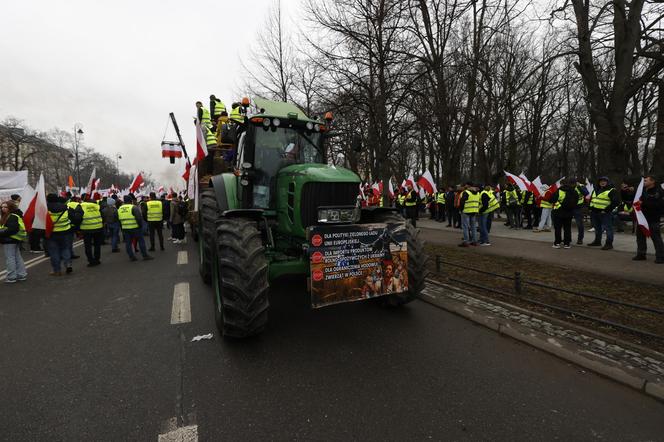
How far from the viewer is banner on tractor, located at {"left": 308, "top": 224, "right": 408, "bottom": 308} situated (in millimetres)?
3664

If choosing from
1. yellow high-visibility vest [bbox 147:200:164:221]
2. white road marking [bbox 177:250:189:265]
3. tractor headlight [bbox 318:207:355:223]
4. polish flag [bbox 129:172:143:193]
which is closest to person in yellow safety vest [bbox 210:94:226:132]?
yellow high-visibility vest [bbox 147:200:164:221]

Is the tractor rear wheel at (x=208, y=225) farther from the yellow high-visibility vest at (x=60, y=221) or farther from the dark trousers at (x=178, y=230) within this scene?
the dark trousers at (x=178, y=230)

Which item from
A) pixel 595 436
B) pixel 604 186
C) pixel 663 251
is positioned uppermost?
pixel 604 186

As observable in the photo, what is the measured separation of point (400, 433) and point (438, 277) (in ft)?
14.0

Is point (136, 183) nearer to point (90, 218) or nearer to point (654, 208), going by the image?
point (90, 218)

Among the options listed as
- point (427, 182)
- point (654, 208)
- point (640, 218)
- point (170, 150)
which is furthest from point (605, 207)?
point (170, 150)

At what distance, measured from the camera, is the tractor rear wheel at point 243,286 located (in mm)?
3488

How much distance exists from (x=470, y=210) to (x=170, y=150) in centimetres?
1146

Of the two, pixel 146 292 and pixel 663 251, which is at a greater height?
pixel 663 251

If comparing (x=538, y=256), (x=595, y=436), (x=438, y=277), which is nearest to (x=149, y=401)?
(x=595, y=436)

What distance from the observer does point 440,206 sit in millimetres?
18484

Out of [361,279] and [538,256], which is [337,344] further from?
[538,256]

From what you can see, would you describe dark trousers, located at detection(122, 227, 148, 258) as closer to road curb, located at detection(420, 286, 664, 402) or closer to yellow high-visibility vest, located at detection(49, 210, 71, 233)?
yellow high-visibility vest, located at detection(49, 210, 71, 233)

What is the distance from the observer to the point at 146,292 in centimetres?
613
